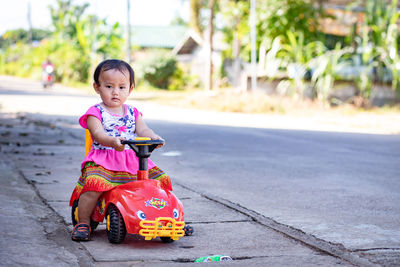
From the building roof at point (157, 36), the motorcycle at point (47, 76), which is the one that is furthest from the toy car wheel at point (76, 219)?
the building roof at point (157, 36)

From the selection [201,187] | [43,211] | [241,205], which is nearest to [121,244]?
[43,211]

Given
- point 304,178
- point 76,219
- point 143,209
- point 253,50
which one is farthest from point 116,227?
point 253,50

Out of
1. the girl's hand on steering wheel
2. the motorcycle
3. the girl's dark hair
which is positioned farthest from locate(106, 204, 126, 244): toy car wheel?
the motorcycle

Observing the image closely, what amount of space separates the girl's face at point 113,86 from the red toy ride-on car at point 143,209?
0.41 metres

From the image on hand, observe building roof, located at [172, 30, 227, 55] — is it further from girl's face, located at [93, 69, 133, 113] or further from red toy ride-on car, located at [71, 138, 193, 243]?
red toy ride-on car, located at [71, 138, 193, 243]

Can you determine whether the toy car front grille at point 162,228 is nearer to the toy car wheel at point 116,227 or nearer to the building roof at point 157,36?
the toy car wheel at point 116,227

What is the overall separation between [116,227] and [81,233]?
0.25m

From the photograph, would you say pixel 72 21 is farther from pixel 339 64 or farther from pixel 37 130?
pixel 37 130

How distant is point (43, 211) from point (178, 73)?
1416 inches

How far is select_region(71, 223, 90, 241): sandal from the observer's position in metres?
3.76

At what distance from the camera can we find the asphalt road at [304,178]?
13.7ft

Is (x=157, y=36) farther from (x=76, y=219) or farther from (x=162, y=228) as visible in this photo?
(x=162, y=228)

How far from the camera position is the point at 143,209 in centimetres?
366

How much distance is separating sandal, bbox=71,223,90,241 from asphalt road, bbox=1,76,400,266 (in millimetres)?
1292
